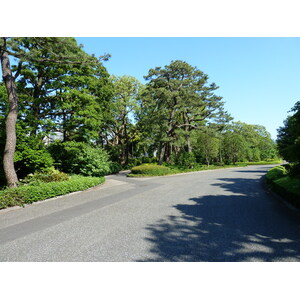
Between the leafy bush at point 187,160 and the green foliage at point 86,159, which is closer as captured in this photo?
the green foliage at point 86,159

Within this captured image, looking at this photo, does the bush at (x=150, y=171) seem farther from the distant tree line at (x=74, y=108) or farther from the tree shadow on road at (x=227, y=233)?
the tree shadow on road at (x=227, y=233)

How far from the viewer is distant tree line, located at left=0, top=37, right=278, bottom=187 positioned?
10268 millimetres

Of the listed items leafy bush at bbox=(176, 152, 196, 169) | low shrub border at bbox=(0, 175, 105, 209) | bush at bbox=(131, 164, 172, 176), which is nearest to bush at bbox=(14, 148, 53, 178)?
low shrub border at bbox=(0, 175, 105, 209)

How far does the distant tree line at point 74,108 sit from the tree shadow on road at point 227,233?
8.56 meters

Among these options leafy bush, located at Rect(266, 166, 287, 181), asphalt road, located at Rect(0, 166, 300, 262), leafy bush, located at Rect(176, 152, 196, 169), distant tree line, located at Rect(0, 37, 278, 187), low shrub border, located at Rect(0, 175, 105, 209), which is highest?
distant tree line, located at Rect(0, 37, 278, 187)

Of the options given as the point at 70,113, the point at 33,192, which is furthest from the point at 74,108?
the point at 33,192

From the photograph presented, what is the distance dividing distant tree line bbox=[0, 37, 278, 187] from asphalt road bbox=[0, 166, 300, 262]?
609cm

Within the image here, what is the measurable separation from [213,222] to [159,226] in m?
1.65

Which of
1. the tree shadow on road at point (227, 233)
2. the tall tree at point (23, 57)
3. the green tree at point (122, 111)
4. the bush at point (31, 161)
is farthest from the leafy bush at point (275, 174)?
the green tree at point (122, 111)

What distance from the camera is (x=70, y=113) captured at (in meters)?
16.1

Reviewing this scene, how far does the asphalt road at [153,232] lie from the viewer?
3.75m

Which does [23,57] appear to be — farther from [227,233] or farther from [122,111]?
[122,111]

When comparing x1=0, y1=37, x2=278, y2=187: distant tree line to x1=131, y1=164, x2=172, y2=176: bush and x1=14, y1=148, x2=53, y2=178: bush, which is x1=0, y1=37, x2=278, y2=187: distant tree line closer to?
x1=14, y1=148, x2=53, y2=178: bush
